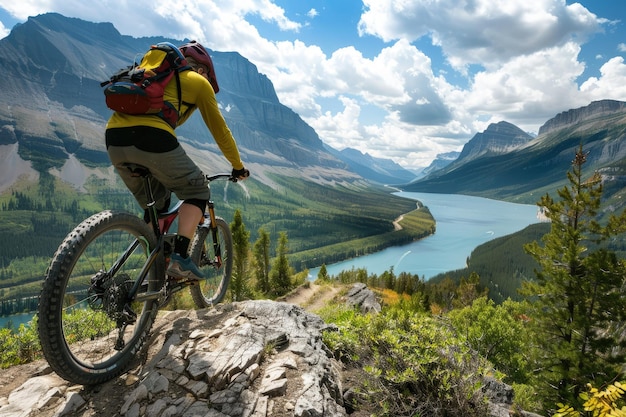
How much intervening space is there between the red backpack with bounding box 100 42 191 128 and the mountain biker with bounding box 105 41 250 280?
4.0 inches

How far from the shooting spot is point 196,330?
4703 mm

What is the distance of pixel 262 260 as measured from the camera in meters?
42.0

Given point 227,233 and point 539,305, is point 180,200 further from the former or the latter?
point 539,305

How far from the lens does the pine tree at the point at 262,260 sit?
41.0m

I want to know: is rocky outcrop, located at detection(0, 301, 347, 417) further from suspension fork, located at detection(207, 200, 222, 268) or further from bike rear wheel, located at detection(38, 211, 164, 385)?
suspension fork, located at detection(207, 200, 222, 268)

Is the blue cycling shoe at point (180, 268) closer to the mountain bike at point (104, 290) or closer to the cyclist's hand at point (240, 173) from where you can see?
the mountain bike at point (104, 290)

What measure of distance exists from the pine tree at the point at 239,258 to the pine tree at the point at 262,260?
9.58m

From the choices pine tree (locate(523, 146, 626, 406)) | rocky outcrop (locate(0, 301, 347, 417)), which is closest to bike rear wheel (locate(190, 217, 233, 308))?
rocky outcrop (locate(0, 301, 347, 417))

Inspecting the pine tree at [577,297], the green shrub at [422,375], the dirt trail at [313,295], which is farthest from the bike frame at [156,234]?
the dirt trail at [313,295]

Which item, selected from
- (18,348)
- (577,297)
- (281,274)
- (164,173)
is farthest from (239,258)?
(164,173)

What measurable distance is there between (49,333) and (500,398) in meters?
6.95

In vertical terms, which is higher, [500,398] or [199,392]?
[199,392]

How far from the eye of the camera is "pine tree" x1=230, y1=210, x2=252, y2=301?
29.5 metres

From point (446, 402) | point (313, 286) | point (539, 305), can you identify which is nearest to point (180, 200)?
point (446, 402)
